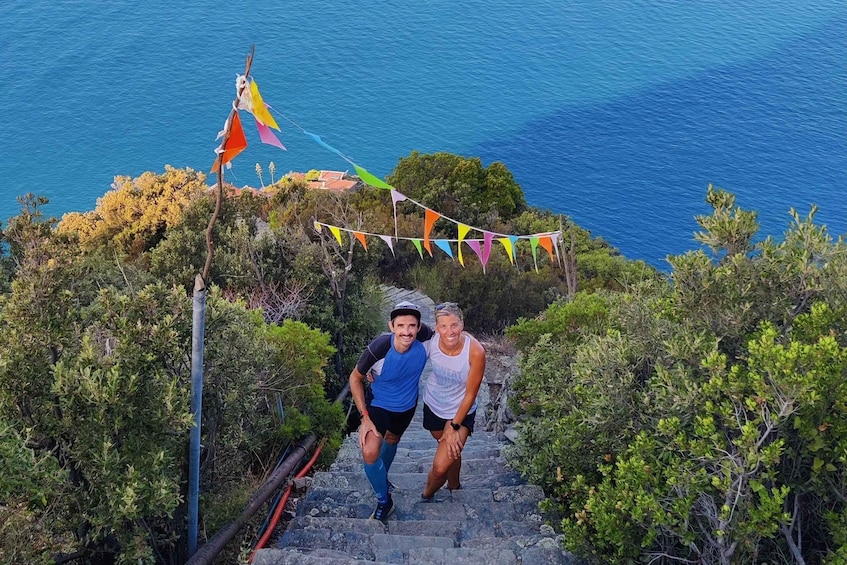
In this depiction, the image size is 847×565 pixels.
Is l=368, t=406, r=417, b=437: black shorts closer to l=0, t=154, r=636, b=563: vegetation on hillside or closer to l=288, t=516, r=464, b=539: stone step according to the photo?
l=288, t=516, r=464, b=539: stone step

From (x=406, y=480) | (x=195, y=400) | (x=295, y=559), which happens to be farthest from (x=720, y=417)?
→ (x=195, y=400)

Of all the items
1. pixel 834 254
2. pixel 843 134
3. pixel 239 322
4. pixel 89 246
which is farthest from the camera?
pixel 843 134

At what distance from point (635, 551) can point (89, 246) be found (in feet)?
64.8

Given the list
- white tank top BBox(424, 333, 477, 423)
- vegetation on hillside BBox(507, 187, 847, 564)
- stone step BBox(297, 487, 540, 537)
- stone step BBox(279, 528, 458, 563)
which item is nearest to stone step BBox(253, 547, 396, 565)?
stone step BBox(279, 528, 458, 563)

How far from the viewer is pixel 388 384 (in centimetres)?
533

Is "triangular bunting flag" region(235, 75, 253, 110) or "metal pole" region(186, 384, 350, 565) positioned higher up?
"triangular bunting flag" region(235, 75, 253, 110)

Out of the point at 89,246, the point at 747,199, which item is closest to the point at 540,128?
the point at 747,199

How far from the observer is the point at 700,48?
4875cm

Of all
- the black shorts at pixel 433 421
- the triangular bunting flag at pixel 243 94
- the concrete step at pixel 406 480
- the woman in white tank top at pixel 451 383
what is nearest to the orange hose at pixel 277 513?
the concrete step at pixel 406 480

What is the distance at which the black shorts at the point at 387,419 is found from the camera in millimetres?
5430

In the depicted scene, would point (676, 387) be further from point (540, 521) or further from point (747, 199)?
point (747, 199)

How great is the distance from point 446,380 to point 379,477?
3.01ft

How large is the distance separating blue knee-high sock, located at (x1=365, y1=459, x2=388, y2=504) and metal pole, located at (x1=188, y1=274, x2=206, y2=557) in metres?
1.26

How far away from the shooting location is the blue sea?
34.3m
